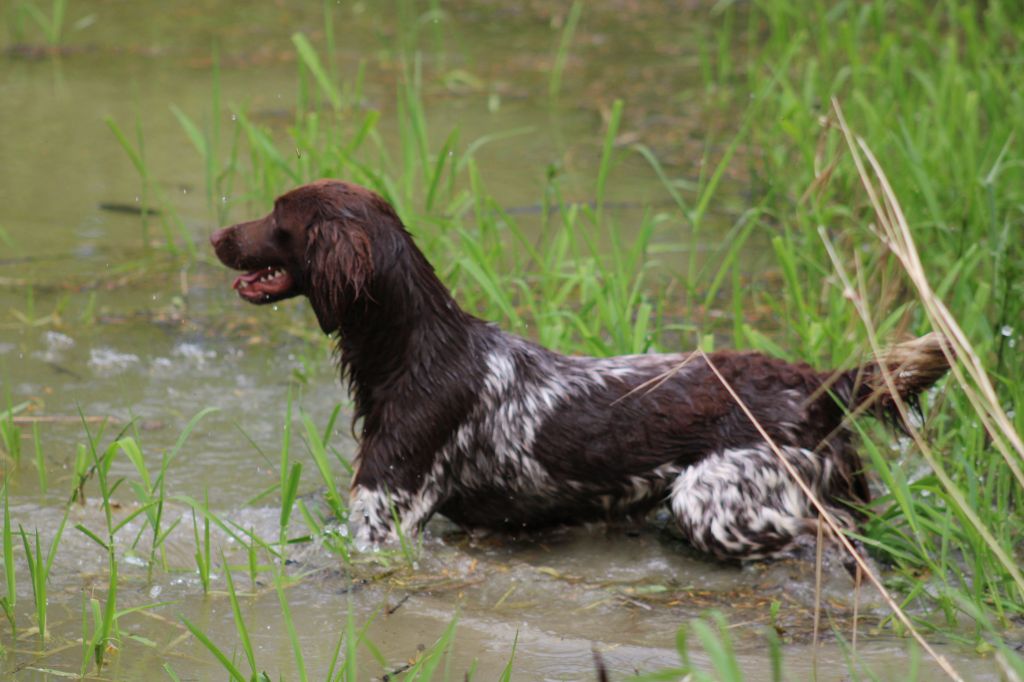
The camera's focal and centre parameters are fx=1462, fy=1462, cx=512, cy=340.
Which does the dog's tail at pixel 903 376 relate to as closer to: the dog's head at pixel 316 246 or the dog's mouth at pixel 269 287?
the dog's head at pixel 316 246

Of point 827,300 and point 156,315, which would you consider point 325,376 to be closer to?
point 156,315

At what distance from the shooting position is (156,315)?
21.1 ft

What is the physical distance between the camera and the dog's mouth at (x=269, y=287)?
4723 mm

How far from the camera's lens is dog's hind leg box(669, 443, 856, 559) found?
4.48 metres

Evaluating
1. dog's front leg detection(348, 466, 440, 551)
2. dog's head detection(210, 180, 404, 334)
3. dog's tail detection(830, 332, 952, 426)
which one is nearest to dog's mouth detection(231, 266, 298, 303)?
dog's head detection(210, 180, 404, 334)

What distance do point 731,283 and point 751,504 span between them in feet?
8.79

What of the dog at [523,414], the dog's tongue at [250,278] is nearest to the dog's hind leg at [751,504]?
the dog at [523,414]

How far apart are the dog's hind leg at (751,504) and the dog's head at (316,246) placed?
123cm

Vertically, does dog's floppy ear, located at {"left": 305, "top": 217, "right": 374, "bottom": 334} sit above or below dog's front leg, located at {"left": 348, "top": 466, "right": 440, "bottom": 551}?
above

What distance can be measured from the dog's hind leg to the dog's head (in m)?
1.23

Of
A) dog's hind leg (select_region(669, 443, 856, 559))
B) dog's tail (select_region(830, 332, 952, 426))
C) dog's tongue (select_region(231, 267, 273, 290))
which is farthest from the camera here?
dog's tongue (select_region(231, 267, 273, 290))

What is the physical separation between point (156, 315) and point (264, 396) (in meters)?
0.98

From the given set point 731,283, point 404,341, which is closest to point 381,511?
point 404,341

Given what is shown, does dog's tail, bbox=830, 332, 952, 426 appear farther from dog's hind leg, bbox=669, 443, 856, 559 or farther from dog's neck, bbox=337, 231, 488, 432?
dog's neck, bbox=337, 231, 488, 432
